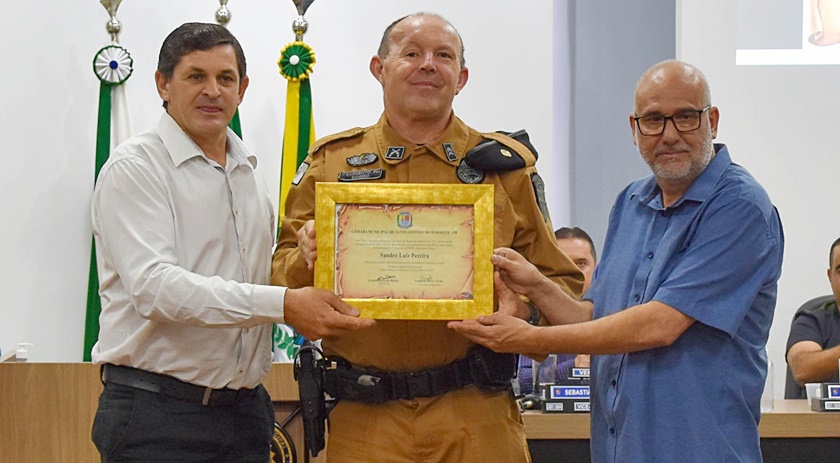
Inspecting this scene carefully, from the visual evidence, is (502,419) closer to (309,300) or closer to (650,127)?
(309,300)

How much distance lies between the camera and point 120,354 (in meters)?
2.48

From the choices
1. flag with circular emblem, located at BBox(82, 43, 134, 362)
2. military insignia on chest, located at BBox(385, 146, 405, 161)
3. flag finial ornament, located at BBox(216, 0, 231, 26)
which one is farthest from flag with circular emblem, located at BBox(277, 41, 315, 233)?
military insignia on chest, located at BBox(385, 146, 405, 161)

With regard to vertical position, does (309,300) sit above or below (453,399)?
above

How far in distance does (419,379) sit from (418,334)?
113mm

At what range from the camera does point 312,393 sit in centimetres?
258

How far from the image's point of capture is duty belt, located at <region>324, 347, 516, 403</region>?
2.49 meters

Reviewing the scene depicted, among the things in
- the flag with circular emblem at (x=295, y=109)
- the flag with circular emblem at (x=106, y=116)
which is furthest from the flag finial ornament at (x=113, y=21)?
the flag with circular emblem at (x=295, y=109)

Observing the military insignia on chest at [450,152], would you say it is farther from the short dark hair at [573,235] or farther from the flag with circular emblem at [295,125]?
the flag with circular emblem at [295,125]

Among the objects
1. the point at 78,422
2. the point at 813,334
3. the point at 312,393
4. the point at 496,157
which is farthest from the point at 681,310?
the point at 813,334

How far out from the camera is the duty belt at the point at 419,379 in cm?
249

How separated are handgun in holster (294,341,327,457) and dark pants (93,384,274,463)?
0.17 meters

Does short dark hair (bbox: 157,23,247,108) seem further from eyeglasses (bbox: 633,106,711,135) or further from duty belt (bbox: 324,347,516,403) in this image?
eyeglasses (bbox: 633,106,711,135)

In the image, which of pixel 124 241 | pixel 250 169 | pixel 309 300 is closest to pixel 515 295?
pixel 309 300

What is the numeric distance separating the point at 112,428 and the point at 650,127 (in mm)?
1480
